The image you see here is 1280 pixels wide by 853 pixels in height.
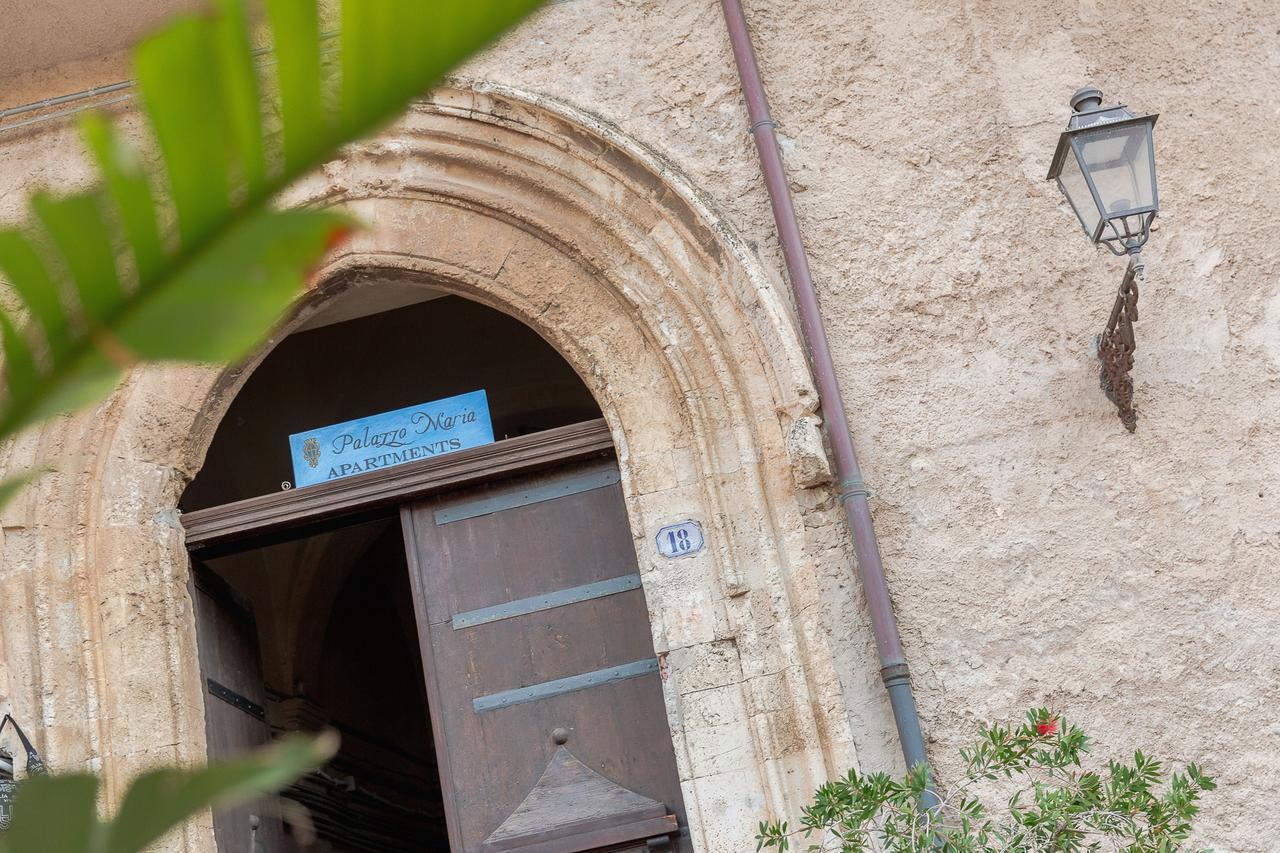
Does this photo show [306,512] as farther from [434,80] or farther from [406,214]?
[434,80]

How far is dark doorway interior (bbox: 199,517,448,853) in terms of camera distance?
692cm

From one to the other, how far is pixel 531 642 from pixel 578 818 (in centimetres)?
63

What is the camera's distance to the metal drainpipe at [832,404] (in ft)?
12.7

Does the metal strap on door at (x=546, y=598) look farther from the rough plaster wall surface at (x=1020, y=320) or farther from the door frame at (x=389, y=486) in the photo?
the rough plaster wall surface at (x=1020, y=320)

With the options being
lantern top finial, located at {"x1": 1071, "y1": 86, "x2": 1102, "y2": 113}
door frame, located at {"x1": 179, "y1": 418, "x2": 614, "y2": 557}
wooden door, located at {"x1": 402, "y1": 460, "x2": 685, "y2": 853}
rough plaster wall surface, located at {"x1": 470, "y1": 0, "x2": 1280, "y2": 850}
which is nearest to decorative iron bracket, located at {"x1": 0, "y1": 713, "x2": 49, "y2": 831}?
door frame, located at {"x1": 179, "y1": 418, "x2": 614, "y2": 557}

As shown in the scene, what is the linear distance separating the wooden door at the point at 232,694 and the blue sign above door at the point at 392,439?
1.83 feet

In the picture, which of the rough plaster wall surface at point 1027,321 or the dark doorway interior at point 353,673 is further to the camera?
the dark doorway interior at point 353,673

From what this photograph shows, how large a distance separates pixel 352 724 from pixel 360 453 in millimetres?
3857

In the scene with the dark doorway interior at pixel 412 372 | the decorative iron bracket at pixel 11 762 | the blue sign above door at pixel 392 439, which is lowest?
the decorative iron bracket at pixel 11 762

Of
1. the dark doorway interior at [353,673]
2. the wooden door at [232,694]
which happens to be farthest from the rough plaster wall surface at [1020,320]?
the dark doorway interior at [353,673]

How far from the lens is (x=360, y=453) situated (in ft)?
16.7

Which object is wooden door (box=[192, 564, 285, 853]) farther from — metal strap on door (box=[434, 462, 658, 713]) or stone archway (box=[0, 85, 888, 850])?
metal strap on door (box=[434, 462, 658, 713])

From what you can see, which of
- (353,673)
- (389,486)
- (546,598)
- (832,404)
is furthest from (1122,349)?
(353,673)

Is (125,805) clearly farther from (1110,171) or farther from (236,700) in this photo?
(236,700)
